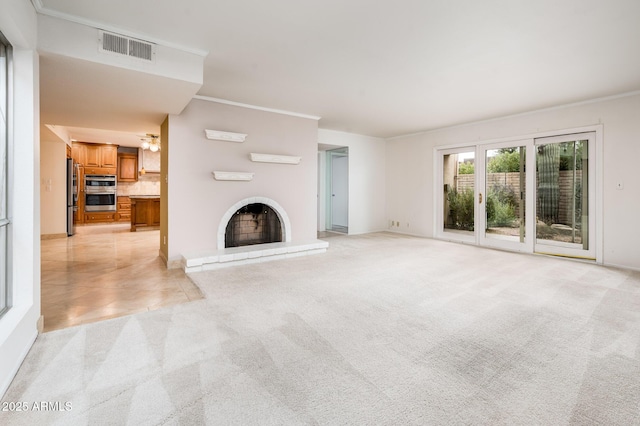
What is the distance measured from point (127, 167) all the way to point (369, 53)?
9467 millimetres

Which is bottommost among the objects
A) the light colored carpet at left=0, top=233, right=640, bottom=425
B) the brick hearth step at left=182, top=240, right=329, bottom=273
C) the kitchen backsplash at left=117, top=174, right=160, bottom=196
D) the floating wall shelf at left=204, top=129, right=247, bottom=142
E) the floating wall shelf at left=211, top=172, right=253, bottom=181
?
the light colored carpet at left=0, top=233, right=640, bottom=425

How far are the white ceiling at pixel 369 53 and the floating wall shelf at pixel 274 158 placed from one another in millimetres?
848

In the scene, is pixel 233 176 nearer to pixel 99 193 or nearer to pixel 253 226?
pixel 253 226

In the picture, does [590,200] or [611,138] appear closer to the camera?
[611,138]

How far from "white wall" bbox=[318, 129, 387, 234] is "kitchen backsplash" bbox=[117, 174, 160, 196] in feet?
22.1

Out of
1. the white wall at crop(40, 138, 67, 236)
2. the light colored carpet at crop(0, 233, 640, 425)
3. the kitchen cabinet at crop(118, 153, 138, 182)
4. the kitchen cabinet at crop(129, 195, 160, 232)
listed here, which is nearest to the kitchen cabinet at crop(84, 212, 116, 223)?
the kitchen cabinet at crop(118, 153, 138, 182)

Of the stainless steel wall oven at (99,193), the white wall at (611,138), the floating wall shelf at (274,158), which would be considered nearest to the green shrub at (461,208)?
the white wall at (611,138)

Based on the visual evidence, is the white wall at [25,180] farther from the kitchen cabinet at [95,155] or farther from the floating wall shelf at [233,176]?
the kitchen cabinet at [95,155]

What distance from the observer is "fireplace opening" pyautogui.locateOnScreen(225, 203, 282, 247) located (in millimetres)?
5077

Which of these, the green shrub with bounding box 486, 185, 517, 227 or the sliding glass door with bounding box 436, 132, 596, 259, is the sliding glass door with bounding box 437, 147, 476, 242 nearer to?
the sliding glass door with bounding box 436, 132, 596, 259

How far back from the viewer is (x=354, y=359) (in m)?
1.95

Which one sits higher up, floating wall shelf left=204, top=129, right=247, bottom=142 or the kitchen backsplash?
floating wall shelf left=204, top=129, right=247, bottom=142

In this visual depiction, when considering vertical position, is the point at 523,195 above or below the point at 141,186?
below

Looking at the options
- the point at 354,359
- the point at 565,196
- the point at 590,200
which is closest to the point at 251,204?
the point at 354,359
